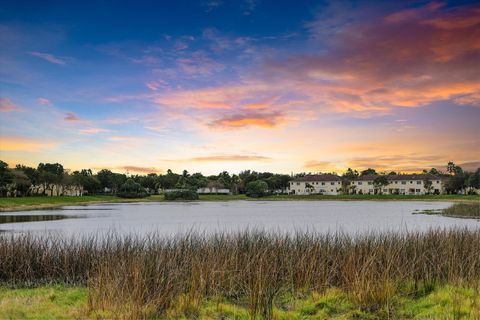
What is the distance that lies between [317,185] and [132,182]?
5144 cm

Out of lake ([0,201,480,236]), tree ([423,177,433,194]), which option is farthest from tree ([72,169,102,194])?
tree ([423,177,433,194])

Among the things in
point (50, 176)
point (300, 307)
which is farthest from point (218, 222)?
point (50, 176)

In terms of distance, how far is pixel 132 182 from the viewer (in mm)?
104438

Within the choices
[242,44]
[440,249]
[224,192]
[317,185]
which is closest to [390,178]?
[317,185]

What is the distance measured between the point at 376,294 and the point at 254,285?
88.0 inches

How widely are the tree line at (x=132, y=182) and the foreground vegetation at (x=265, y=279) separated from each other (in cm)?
5879

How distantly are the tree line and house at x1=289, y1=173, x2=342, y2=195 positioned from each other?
135 inches

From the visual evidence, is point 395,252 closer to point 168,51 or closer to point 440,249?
point 440,249

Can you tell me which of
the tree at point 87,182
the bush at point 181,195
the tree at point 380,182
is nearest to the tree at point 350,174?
the tree at point 380,182

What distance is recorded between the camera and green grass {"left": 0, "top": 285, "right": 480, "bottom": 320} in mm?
7254

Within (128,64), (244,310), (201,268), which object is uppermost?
(128,64)

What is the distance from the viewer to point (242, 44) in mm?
21375

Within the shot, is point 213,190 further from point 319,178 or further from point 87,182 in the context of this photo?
point 87,182

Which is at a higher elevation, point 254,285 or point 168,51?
point 168,51
